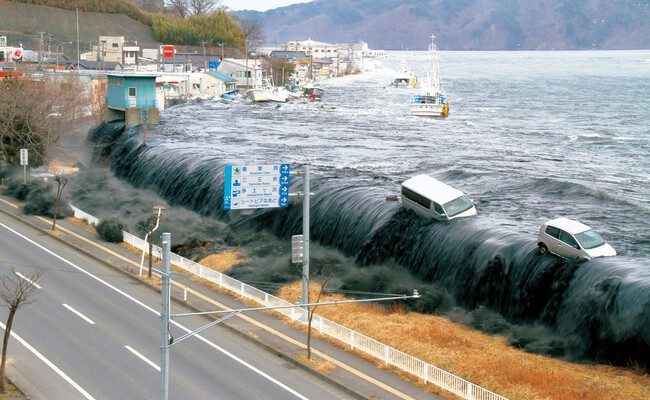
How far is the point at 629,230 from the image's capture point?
44.1 meters

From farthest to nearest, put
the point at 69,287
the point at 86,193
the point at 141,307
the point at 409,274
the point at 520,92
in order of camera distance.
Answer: the point at 520,92, the point at 86,193, the point at 409,274, the point at 69,287, the point at 141,307

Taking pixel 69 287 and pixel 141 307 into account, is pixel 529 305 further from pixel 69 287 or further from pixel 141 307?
pixel 69 287

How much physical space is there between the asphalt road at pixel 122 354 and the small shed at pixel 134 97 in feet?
131

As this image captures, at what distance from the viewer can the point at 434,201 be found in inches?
1698

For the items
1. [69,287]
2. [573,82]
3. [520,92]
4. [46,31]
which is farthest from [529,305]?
[573,82]

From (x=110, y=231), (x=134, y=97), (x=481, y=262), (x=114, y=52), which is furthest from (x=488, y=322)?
(x=114, y=52)

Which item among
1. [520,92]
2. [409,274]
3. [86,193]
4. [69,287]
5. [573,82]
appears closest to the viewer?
[69,287]

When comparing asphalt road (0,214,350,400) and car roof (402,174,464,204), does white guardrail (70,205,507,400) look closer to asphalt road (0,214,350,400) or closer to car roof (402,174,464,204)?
asphalt road (0,214,350,400)

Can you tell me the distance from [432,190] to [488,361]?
15.9 meters

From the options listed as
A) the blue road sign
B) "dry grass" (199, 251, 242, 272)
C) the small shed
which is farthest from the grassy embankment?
the small shed

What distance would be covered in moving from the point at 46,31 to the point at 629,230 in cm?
13976

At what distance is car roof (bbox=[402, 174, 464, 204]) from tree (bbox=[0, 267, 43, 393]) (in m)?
16.6

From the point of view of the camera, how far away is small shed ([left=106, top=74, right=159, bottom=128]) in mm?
77188

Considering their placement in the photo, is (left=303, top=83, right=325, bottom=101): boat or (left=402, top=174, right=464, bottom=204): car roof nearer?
(left=402, top=174, right=464, bottom=204): car roof
